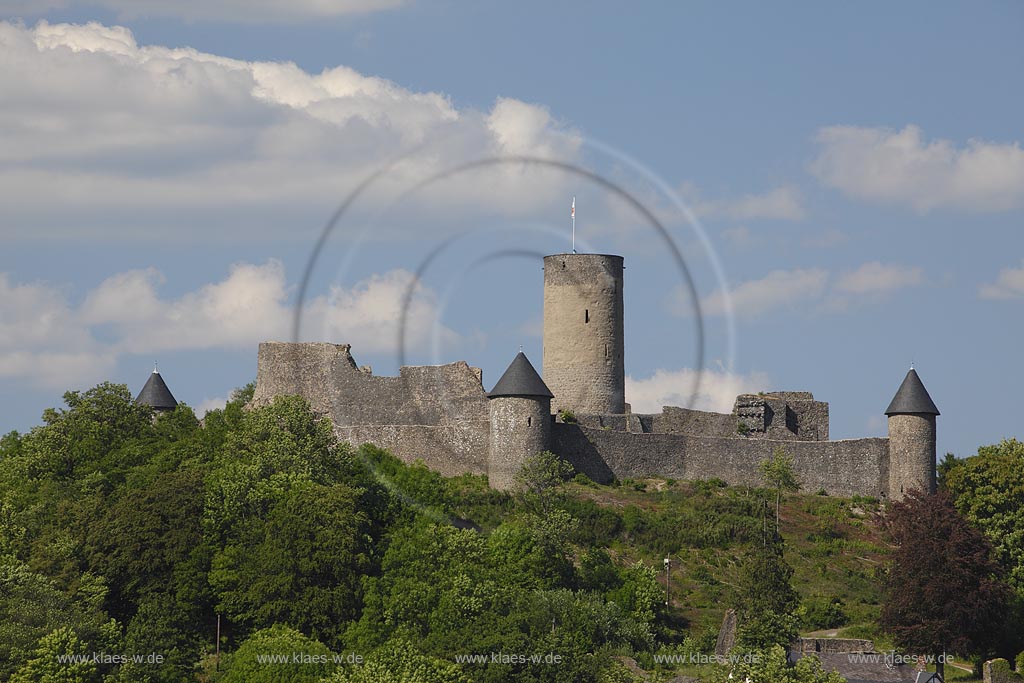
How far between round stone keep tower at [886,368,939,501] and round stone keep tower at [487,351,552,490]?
1154 cm

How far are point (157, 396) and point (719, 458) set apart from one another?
66.9ft

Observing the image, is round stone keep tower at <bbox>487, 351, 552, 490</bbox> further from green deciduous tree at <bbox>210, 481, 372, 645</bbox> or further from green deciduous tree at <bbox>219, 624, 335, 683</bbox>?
green deciduous tree at <bbox>219, 624, 335, 683</bbox>

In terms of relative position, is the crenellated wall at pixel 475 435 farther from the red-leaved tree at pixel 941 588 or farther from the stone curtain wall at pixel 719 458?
the red-leaved tree at pixel 941 588

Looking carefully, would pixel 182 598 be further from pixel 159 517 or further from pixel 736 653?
pixel 736 653

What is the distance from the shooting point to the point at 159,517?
6912cm

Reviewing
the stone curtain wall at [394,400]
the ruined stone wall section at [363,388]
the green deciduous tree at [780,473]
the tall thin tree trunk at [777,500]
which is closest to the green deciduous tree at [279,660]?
the stone curtain wall at [394,400]

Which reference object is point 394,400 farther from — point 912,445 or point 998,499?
point 998,499

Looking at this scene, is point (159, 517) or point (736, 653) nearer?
point (736, 653)

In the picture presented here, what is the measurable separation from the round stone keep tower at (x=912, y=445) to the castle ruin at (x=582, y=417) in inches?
1.3

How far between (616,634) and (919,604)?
8.74 metres

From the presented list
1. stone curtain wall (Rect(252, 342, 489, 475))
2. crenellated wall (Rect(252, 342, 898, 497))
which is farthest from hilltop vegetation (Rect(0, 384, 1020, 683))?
stone curtain wall (Rect(252, 342, 489, 475))

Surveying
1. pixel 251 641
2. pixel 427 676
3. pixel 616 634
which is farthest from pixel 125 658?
pixel 616 634

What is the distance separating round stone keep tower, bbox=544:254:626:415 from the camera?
82.3 meters

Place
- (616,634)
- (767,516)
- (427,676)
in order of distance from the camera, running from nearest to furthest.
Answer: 1. (427,676)
2. (616,634)
3. (767,516)
